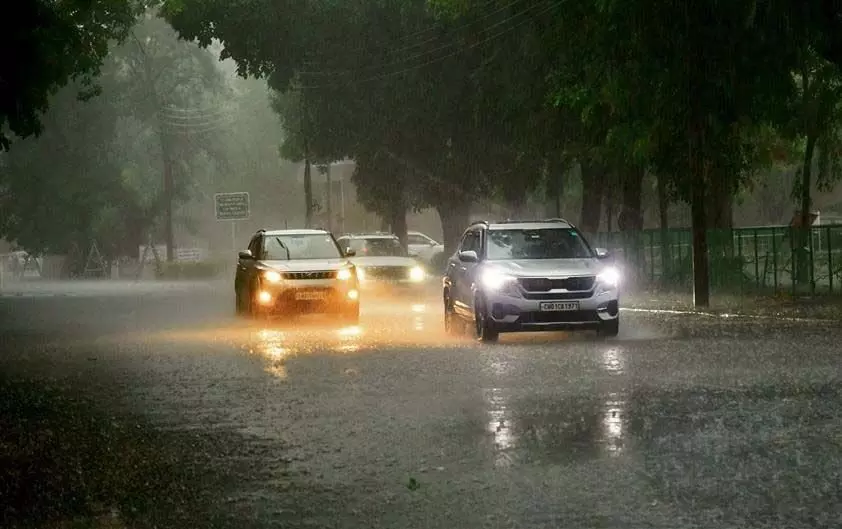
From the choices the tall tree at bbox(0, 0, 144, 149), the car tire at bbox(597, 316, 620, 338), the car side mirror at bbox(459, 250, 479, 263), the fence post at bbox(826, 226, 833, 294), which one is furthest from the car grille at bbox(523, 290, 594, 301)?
the fence post at bbox(826, 226, 833, 294)

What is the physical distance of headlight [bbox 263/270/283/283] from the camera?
26.2 m

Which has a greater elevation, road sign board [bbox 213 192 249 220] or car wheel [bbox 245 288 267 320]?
road sign board [bbox 213 192 249 220]

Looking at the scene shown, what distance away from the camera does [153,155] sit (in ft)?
266

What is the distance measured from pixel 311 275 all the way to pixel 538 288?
6.91 m

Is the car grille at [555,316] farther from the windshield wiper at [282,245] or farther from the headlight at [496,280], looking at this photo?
the windshield wiper at [282,245]

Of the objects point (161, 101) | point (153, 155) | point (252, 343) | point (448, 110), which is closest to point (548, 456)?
point (252, 343)

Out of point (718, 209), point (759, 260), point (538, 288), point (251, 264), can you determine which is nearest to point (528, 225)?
point (538, 288)

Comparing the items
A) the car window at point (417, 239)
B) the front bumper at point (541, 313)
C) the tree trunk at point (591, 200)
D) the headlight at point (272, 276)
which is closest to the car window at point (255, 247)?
the headlight at point (272, 276)

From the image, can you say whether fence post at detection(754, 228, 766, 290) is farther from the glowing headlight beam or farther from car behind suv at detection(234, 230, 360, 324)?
the glowing headlight beam

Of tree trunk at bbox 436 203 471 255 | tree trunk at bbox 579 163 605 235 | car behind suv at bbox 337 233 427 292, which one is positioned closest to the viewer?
car behind suv at bbox 337 233 427 292

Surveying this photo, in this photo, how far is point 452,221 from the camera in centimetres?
5828

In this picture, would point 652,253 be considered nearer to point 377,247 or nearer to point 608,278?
point 377,247

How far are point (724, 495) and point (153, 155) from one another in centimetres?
7485

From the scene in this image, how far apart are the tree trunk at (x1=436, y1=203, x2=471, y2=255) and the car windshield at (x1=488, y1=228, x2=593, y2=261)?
3460cm
